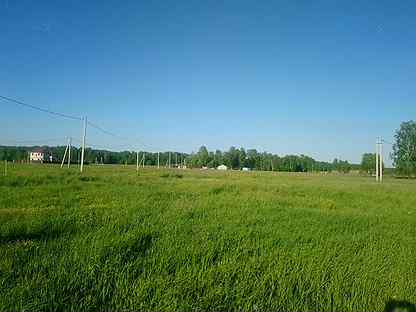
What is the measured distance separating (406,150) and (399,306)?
3597 inches

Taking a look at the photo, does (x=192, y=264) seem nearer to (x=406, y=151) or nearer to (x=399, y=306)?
(x=399, y=306)

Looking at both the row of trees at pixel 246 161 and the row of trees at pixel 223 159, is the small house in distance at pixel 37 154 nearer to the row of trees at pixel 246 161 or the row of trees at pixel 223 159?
the row of trees at pixel 223 159

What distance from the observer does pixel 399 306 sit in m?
3.82

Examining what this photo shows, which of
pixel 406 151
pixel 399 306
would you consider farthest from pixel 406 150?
pixel 399 306

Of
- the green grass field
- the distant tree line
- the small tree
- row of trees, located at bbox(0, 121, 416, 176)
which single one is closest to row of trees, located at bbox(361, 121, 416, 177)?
the small tree

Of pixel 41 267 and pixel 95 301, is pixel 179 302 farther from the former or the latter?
pixel 41 267

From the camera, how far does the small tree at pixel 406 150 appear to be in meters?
80.9

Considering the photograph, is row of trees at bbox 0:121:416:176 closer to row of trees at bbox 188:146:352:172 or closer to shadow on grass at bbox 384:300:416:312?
row of trees at bbox 188:146:352:172

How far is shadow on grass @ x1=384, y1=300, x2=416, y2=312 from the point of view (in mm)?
3744

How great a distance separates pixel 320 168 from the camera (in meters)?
156

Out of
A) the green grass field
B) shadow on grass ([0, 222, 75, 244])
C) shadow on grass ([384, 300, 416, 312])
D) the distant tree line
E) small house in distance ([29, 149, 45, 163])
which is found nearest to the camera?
the green grass field

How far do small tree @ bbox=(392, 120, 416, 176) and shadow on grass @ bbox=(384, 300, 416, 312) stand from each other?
89.1m

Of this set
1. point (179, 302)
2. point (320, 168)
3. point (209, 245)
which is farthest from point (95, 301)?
point (320, 168)

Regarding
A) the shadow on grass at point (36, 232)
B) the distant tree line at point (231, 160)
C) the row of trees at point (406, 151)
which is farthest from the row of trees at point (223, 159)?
the shadow on grass at point (36, 232)
